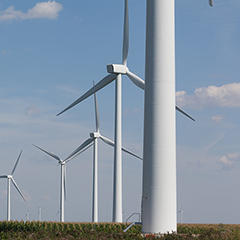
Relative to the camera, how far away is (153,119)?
32.3 m

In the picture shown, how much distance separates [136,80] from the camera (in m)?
65.2

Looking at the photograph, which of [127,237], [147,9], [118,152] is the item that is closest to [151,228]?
[127,237]

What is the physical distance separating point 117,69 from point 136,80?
14.5ft

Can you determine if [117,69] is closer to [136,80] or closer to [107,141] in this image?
[136,80]

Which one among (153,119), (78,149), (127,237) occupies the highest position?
(78,149)

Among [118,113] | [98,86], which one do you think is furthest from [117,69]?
[118,113]

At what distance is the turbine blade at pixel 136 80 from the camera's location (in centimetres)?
6313

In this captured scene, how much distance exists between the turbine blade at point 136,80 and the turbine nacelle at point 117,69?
575mm

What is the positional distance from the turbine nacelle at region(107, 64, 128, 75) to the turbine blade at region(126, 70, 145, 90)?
57cm

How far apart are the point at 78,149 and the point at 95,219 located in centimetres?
1218

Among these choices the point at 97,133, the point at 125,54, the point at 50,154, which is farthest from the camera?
the point at 50,154

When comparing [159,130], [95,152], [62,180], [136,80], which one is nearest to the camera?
[159,130]

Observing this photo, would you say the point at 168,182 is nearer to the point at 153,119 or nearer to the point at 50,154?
the point at 153,119

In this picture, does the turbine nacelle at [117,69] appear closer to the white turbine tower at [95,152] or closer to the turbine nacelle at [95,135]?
the white turbine tower at [95,152]
